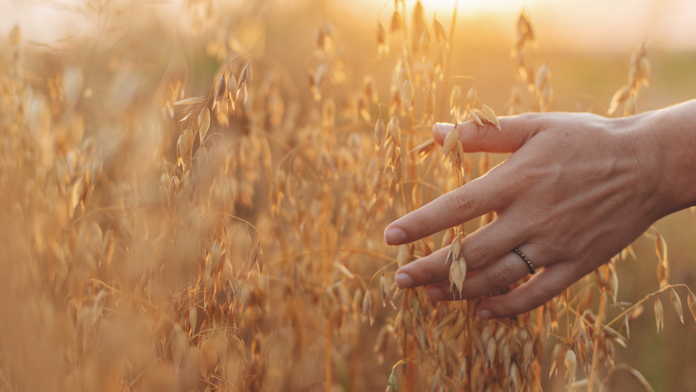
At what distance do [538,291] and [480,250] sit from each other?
0.64 ft

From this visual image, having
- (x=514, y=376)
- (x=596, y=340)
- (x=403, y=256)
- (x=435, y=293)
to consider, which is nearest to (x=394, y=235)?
(x=403, y=256)

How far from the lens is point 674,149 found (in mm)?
929

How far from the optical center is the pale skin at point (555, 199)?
0.91 m

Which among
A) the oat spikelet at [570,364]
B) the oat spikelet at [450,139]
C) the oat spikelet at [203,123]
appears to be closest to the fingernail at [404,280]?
the oat spikelet at [450,139]

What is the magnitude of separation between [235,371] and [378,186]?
567 mm

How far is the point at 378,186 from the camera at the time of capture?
41.3 inches

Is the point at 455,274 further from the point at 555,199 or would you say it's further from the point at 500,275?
the point at 555,199

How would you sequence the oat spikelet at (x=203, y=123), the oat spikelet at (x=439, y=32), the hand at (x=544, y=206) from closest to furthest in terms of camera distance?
the oat spikelet at (x=203, y=123) < the hand at (x=544, y=206) < the oat spikelet at (x=439, y=32)

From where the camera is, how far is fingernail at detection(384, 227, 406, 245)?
2.97 feet

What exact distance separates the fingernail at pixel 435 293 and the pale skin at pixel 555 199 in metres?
0.06

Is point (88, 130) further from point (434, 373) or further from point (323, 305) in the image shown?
point (434, 373)

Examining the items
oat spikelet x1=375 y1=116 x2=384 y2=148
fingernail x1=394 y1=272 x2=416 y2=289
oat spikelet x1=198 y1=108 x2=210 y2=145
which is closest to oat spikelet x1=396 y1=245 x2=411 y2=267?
fingernail x1=394 y1=272 x2=416 y2=289

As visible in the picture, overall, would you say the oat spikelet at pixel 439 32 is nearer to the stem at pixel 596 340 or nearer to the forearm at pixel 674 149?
the forearm at pixel 674 149

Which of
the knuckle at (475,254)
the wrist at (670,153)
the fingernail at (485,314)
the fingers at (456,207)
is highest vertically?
the wrist at (670,153)
